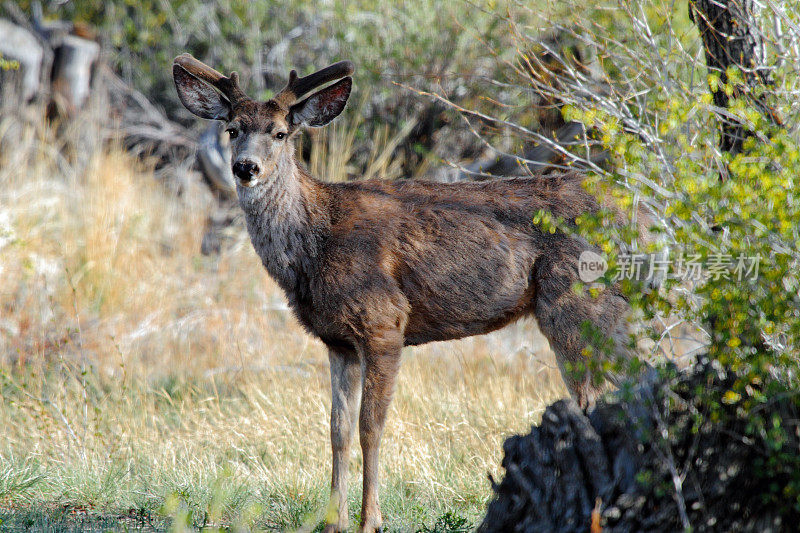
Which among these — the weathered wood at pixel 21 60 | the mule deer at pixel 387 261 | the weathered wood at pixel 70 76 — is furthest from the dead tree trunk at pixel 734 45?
the weathered wood at pixel 21 60

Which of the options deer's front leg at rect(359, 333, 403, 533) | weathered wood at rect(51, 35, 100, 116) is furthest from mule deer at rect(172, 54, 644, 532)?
weathered wood at rect(51, 35, 100, 116)

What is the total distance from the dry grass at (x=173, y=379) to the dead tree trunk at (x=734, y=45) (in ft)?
8.41

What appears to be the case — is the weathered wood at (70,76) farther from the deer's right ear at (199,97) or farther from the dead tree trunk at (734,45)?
the dead tree trunk at (734,45)

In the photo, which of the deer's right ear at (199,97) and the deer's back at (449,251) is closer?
the deer's back at (449,251)

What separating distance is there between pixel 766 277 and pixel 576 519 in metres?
1.34

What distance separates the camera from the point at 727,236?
5.03 metres

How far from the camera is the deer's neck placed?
5734 mm

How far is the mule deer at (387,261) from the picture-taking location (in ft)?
18.3

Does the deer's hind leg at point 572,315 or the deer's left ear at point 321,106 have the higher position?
the deer's left ear at point 321,106

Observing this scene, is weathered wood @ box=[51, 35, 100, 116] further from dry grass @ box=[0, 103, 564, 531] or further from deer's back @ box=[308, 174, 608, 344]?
deer's back @ box=[308, 174, 608, 344]

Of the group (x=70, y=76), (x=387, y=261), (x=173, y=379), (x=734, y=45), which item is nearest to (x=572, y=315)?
(x=387, y=261)

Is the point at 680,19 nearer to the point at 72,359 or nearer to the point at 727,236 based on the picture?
the point at 727,236

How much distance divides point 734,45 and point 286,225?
3218 mm

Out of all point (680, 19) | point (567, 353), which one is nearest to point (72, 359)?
point (567, 353)
